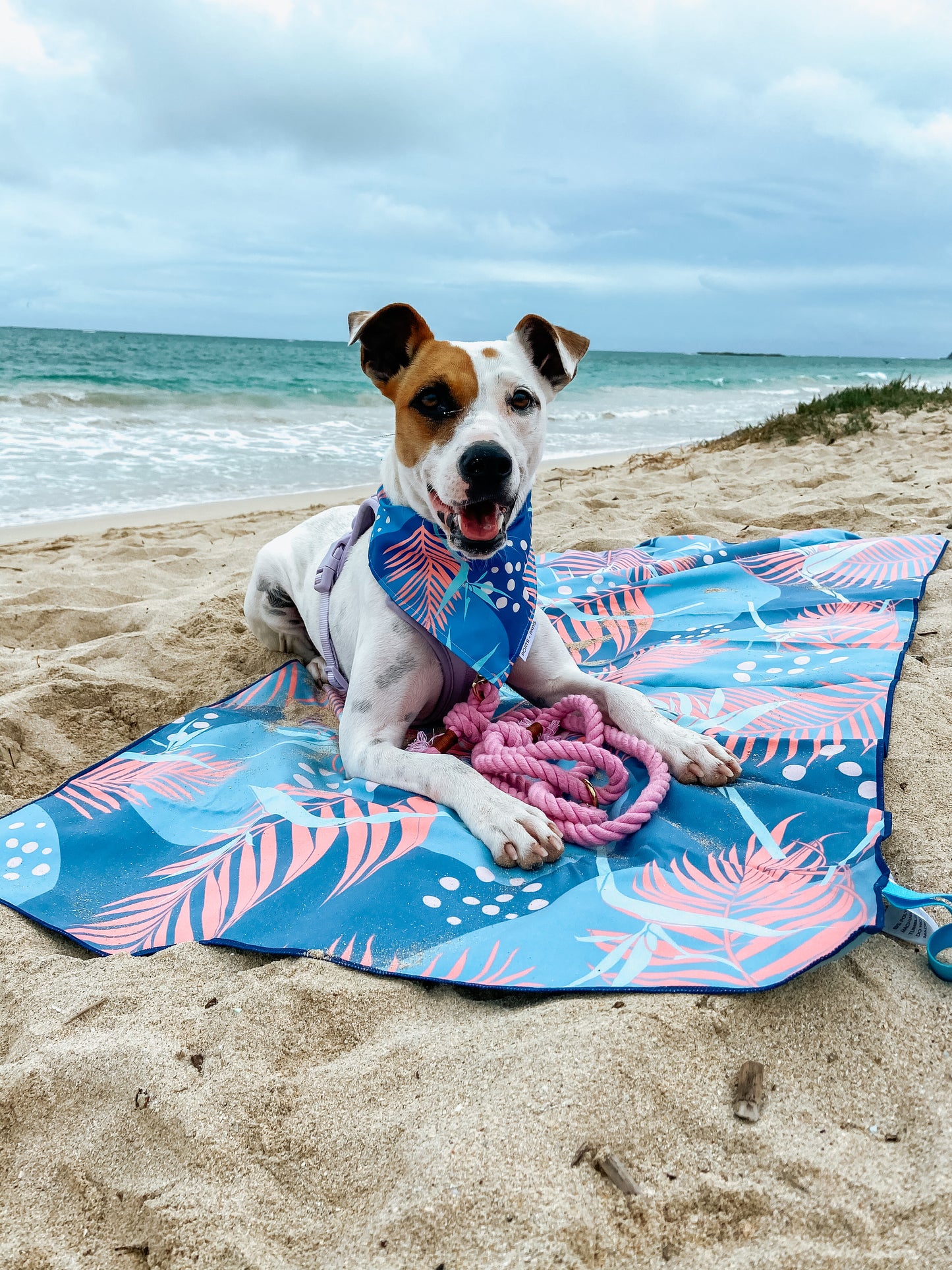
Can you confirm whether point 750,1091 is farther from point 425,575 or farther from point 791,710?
point 425,575

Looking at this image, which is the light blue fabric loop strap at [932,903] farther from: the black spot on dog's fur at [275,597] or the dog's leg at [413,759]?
the black spot on dog's fur at [275,597]

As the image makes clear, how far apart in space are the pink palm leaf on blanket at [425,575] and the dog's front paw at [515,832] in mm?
750

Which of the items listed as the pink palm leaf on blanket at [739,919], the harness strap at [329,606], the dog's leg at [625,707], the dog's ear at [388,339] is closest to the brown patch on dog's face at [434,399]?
the dog's ear at [388,339]

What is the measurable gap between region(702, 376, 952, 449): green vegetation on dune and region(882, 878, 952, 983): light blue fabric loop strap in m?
8.15

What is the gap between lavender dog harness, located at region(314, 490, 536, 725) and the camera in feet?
9.34

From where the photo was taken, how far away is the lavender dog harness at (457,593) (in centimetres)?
285

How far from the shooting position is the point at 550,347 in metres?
3.21

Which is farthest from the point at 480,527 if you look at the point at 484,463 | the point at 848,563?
the point at 848,563

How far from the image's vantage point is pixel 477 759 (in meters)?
2.68

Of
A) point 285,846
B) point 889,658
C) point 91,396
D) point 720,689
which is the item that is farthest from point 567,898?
point 91,396

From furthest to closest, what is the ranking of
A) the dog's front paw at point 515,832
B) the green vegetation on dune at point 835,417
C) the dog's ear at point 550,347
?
the green vegetation on dune at point 835,417, the dog's ear at point 550,347, the dog's front paw at point 515,832

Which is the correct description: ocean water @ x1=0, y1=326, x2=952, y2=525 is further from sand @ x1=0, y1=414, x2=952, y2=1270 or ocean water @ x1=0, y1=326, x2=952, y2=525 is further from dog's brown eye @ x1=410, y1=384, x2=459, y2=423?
sand @ x1=0, y1=414, x2=952, y2=1270

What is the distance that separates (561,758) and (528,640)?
497 mm

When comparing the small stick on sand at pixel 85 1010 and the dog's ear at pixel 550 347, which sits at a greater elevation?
the dog's ear at pixel 550 347
